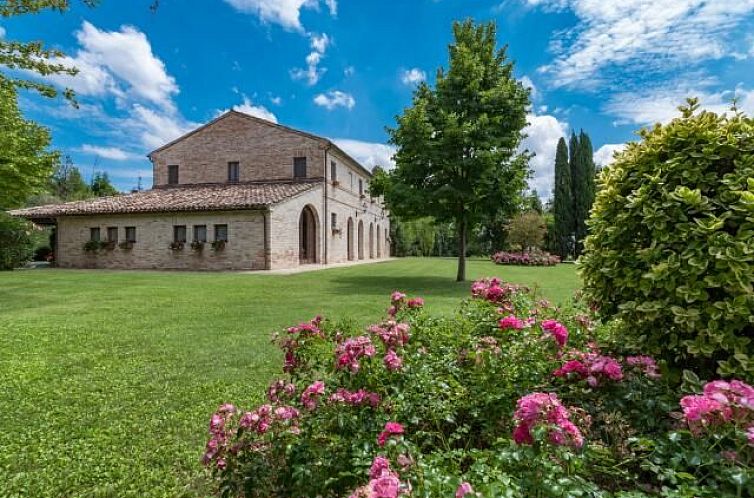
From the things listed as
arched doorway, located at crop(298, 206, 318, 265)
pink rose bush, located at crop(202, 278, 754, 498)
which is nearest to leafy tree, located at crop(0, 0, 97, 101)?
pink rose bush, located at crop(202, 278, 754, 498)

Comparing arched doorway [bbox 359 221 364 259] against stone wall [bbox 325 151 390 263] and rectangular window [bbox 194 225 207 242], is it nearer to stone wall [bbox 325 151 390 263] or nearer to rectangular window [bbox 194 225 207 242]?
stone wall [bbox 325 151 390 263]

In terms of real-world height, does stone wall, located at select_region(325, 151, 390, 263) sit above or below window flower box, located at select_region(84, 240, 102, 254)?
above

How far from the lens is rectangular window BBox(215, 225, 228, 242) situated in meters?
21.1

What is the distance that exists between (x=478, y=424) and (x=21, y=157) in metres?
19.6

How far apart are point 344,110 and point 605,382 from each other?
23.6m

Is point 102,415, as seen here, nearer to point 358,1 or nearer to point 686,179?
point 686,179

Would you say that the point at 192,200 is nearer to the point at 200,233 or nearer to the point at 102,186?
the point at 200,233

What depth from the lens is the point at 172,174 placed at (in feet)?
93.6

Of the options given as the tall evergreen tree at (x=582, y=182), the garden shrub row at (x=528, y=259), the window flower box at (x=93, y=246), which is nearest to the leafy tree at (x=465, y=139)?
the garden shrub row at (x=528, y=259)

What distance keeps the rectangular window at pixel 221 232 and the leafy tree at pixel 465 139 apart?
33.3ft

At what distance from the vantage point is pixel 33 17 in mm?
8656

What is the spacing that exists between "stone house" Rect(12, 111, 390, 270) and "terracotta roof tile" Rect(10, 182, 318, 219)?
76 mm

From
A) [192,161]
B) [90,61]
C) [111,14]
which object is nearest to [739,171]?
[111,14]

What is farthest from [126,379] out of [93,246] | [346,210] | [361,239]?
[361,239]
